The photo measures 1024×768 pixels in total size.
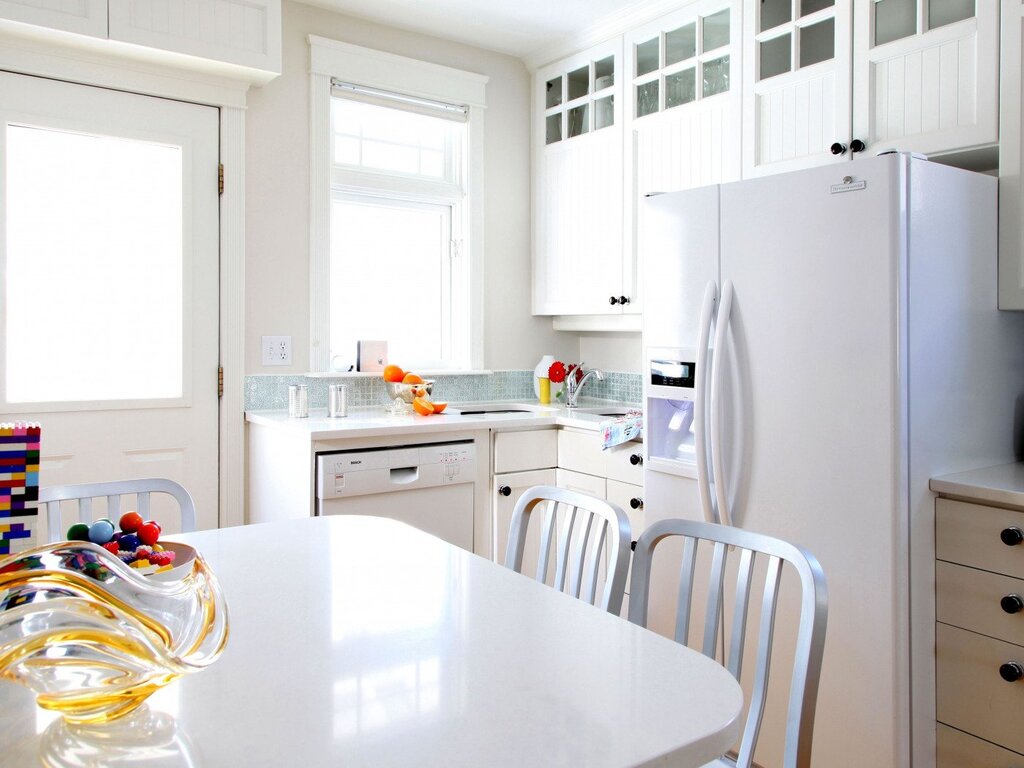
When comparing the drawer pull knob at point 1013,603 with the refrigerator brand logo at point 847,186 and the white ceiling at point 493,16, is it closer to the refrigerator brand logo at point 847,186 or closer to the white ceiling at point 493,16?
the refrigerator brand logo at point 847,186

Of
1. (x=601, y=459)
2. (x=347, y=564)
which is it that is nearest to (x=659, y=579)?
(x=601, y=459)

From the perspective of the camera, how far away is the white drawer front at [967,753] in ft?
6.04

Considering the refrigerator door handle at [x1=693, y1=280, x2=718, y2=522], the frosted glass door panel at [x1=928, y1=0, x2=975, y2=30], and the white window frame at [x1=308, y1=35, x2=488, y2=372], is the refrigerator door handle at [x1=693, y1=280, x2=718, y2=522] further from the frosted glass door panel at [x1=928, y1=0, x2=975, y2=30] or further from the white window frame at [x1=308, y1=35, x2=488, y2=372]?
the white window frame at [x1=308, y1=35, x2=488, y2=372]

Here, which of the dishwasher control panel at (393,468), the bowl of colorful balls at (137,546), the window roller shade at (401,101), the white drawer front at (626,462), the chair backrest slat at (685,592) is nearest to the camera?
the bowl of colorful balls at (137,546)

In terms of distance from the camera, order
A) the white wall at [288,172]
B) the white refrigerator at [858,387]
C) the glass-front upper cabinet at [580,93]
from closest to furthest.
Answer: the white refrigerator at [858,387], the white wall at [288,172], the glass-front upper cabinet at [580,93]

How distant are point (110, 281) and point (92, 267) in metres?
0.07

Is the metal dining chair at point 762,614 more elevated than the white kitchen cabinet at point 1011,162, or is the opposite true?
the white kitchen cabinet at point 1011,162

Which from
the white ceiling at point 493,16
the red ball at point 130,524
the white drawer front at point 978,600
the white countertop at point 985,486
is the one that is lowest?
the white drawer front at point 978,600

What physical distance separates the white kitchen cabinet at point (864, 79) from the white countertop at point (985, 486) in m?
0.89

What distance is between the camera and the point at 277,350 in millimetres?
3236

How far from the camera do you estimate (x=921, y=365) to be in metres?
1.94

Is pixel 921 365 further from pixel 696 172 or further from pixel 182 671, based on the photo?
pixel 182 671

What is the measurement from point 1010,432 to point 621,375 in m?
1.81

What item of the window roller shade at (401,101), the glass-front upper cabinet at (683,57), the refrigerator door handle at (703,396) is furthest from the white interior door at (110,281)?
the refrigerator door handle at (703,396)
